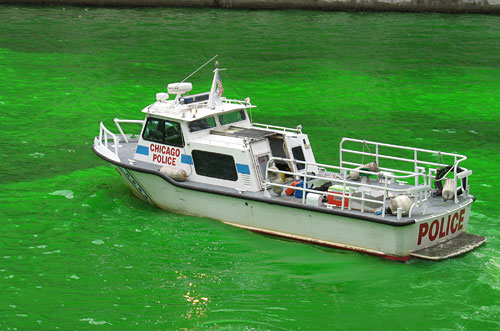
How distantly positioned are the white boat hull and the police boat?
0.8 inches

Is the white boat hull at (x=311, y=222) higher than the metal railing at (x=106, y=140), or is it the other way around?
the metal railing at (x=106, y=140)

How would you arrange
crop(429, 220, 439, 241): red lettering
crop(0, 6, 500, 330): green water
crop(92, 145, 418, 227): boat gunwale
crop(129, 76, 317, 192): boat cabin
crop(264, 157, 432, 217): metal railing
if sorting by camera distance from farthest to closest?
crop(129, 76, 317, 192): boat cabin < crop(429, 220, 439, 241): red lettering < crop(264, 157, 432, 217): metal railing < crop(92, 145, 418, 227): boat gunwale < crop(0, 6, 500, 330): green water

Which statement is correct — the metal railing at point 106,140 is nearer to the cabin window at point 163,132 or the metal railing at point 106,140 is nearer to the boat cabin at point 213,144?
the boat cabin at point 213,144

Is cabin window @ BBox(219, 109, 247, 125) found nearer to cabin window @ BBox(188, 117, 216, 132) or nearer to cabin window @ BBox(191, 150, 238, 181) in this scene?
cabin window @ BBox(188, 117, 216, 132)

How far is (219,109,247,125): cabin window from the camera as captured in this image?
17.7 meters

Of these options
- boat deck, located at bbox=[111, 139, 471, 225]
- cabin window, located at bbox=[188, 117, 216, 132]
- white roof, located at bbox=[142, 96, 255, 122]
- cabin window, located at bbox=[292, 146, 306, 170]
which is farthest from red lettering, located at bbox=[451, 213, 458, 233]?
cabin window, located at bbox=[188, 117, 216, 132]

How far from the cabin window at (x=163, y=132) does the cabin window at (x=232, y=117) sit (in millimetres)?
1095

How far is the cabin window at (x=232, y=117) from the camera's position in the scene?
1767cm

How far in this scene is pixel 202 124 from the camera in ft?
56.8

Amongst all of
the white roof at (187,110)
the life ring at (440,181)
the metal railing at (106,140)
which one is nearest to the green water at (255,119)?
the metal railing at (106,140)

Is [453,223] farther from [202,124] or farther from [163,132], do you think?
[163,132]

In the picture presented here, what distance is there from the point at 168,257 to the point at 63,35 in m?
23.3

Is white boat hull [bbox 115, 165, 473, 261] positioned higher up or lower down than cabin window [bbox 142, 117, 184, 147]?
lower down

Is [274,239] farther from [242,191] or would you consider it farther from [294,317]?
[294,317]
